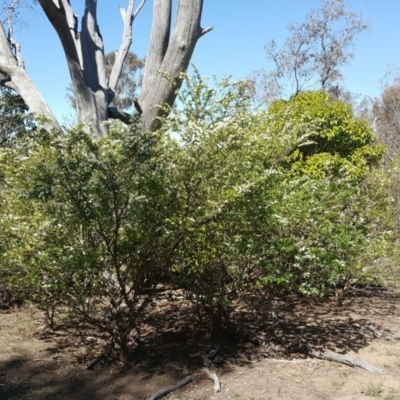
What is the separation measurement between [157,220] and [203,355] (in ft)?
5.60

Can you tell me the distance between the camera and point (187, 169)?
4012 millimetres

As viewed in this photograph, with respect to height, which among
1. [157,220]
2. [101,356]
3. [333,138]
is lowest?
[101,356]

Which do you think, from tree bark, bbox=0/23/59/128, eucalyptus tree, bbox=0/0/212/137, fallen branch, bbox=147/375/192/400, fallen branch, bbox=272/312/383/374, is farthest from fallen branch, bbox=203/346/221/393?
tree bark, bbox=0/23/59/128

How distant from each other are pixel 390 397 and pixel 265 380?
1.02 meters

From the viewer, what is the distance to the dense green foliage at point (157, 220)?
380cm

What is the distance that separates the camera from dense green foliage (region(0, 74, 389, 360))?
149 inches

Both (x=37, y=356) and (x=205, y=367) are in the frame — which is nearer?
(x=205, y=367)

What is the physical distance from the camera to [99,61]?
8391 millimetres

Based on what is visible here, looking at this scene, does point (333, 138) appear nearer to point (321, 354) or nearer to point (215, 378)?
point (321, 354)

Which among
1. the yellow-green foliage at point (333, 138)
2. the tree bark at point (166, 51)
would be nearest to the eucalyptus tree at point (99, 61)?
the tree bark at point (166, 51)

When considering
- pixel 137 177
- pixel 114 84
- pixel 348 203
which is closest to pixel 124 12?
pixel 114 84

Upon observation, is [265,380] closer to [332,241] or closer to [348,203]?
[332,241]

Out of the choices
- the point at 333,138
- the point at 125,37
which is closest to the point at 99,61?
the point at 125,37

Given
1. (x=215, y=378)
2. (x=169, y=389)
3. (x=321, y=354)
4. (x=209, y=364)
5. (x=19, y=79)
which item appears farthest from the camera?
(x=19, y=79)
